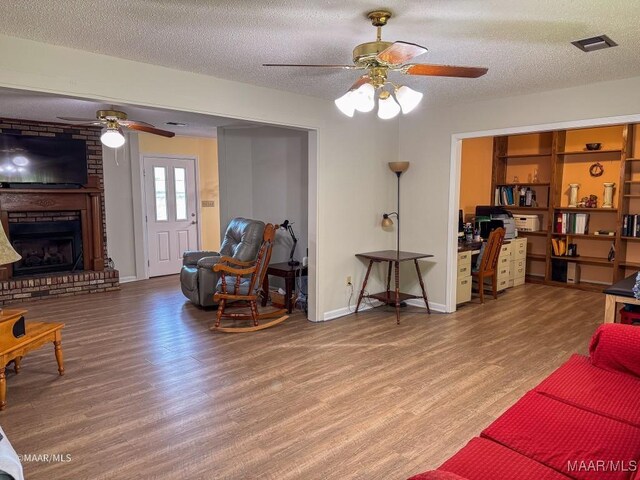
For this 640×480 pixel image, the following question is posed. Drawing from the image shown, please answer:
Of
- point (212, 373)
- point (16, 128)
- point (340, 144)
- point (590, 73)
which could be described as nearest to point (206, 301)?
point (212, 373)

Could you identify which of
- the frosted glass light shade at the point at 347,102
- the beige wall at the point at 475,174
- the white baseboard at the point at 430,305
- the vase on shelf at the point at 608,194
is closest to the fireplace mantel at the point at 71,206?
the white baseboard at the point at 430,305

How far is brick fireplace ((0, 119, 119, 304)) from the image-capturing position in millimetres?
5621

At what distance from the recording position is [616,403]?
1.92 metres

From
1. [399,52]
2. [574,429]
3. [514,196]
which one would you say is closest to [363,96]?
[399,52]

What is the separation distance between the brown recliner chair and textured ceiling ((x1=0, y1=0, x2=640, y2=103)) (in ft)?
6.16

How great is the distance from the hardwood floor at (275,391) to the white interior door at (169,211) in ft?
7.52

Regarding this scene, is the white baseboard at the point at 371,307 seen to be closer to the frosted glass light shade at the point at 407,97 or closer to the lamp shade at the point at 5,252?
the frosted glass light shade at the point at 407,97

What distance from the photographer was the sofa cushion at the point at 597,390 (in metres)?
1.87

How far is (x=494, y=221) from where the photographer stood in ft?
20.3

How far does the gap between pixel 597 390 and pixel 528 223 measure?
505 centimetres

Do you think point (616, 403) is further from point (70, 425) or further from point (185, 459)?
point (70, 425)

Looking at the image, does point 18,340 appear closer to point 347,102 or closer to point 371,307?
point 347,102

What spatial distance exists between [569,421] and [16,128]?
6.60 m

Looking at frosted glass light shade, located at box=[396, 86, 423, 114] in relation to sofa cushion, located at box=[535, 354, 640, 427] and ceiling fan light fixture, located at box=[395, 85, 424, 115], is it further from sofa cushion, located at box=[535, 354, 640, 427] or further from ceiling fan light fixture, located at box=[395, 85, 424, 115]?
sofa cushion, located at box=[535, 354, 640, 427]
